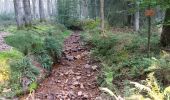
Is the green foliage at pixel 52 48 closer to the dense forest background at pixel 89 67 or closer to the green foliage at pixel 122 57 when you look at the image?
the dense forest background at pixel 89 67

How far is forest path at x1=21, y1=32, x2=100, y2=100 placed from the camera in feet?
27.9

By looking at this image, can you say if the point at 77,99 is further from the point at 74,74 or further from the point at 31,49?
the point at 31,49

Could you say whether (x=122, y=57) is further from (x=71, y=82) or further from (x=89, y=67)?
(x=71, y=82)

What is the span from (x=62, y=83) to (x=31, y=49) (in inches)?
83.6

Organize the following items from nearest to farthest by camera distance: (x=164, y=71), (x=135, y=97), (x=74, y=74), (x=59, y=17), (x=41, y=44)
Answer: (x=135, y=97) → (x=164, y=71) → (x=74, y=74) → (x=41, y=44) → (x=59, y=17)

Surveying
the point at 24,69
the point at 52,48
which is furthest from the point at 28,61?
the point at 52,48

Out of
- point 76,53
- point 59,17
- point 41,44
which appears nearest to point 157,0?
point 41,44

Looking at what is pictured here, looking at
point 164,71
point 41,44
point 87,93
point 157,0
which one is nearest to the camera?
point 164,71

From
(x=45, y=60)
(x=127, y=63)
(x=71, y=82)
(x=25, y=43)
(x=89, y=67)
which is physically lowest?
(x=71, y=82)

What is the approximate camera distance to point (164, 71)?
25.6ft

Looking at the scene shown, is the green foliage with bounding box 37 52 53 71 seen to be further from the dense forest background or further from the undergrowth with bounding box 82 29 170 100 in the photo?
the undergrowth with bounding box 82 29 170 100

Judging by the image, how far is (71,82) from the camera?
9.90 m

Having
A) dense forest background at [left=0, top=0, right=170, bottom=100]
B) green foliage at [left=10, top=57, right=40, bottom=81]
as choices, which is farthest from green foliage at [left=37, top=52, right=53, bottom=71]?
green foliage at [left=10, top=57, right=40, bottom=81]

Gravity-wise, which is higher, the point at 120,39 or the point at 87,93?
the point at 120,39
